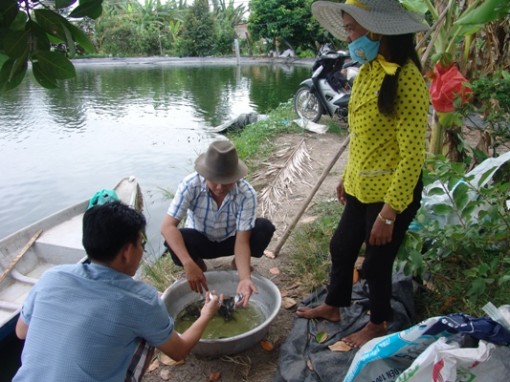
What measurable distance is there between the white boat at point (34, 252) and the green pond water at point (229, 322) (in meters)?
1.38

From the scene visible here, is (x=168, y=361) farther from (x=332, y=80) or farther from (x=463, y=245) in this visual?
(x=332, y=80)

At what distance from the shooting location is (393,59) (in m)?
1.55

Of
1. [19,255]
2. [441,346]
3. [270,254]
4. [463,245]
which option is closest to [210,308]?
[441,346]

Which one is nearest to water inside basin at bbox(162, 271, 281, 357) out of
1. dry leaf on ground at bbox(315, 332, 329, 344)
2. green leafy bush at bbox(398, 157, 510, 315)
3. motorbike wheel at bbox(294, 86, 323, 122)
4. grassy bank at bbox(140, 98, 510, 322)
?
dry leaf on ground at bbox(315, 332, 329, 344)

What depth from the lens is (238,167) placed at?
235cm

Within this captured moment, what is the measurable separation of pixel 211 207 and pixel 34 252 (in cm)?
252

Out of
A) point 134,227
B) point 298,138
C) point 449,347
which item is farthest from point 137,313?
point 298,138

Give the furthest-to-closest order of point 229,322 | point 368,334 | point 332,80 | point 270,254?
point 332,80 → point 270,254 → point 229,322 → point 368,334

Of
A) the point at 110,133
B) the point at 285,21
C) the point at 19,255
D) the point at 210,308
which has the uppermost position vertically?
the point at 285,21

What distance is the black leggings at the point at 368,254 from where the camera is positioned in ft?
5.67

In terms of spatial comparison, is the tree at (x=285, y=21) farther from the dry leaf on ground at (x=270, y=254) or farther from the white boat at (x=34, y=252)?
the dry leaf on ground at (x=270, y=254)

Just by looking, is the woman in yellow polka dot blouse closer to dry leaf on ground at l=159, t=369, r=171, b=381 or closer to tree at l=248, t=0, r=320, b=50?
dry leaf on ground at l=159, t=369, r=171, b=381

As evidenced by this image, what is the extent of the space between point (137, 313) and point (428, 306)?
1542mm

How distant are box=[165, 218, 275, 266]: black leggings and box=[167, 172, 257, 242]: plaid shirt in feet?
0.22
